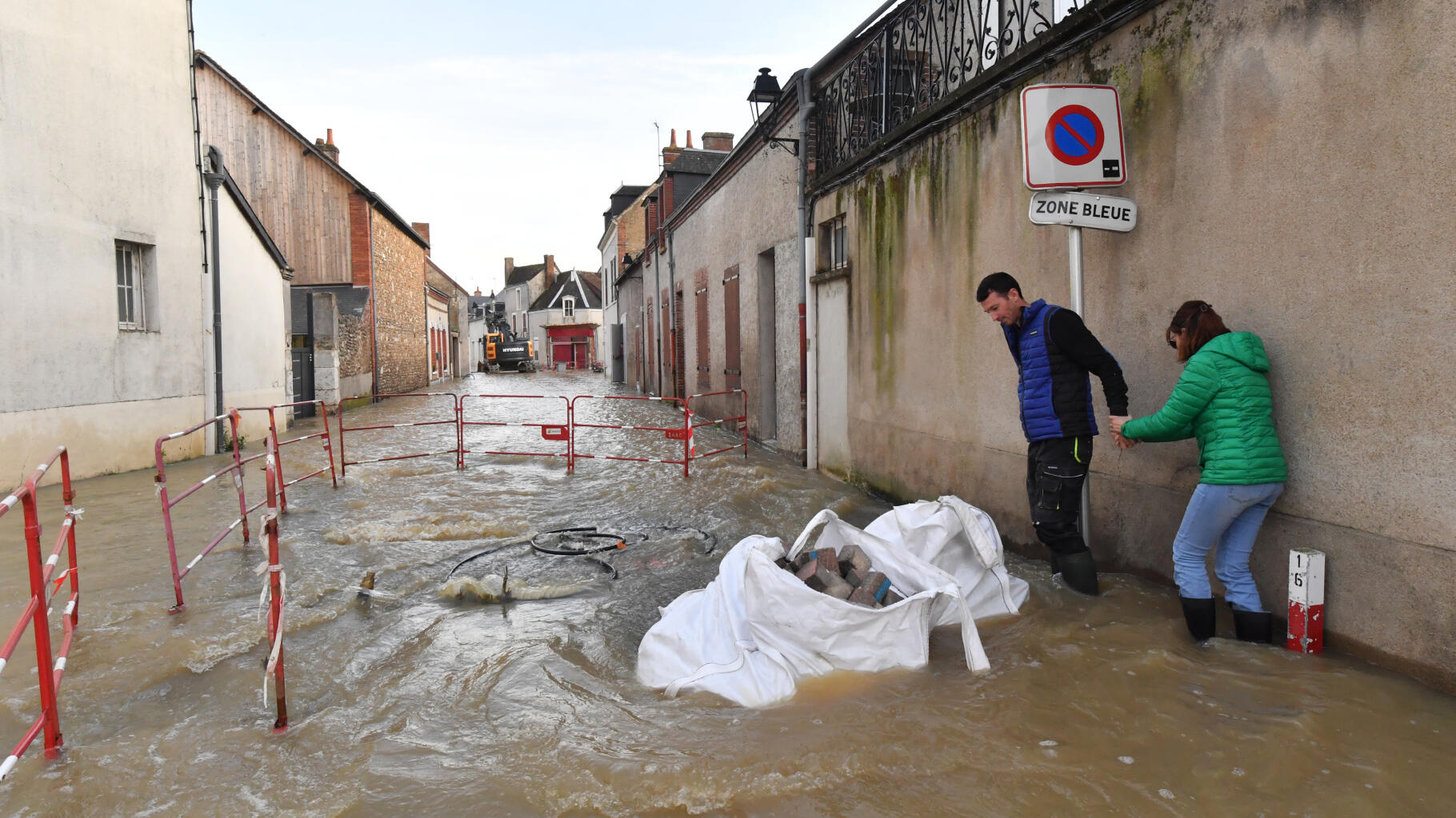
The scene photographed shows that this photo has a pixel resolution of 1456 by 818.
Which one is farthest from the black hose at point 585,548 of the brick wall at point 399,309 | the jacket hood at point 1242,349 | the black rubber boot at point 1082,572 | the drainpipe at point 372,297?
the brick wall at point 399,309

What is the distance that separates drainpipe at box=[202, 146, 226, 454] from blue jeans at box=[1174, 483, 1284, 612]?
12758 mm

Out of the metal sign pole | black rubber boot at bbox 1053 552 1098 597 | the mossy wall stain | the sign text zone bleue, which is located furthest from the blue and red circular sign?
the mossy wall stain

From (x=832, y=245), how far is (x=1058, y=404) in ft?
19.4

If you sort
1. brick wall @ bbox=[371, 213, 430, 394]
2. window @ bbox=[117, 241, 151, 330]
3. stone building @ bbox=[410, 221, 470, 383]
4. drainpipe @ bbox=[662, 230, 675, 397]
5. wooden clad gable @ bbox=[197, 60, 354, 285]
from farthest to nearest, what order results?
1. stone building @ bbox=[410, 221, 470, 383]
2. brick wall @ bbox=[371, 213, 430, 394]
3. wooden clad gable @ bbox=[197, 60, 354, 285]
4. drainpipe @ bbox=[662, 230, 675, 397]
5. window @ bbox=[117, 241, 151, 330]

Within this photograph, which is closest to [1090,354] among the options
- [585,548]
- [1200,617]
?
[1200,617]

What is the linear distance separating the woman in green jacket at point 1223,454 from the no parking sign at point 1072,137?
1.04 metres

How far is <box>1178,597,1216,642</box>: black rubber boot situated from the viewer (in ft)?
12.7

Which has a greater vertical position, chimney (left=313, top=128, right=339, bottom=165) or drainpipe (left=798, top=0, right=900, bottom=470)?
chimney (left=313, top=128, right=339, bottom=165)

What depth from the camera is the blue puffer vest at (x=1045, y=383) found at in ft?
14.9

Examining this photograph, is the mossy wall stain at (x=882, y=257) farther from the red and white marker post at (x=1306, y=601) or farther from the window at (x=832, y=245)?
the red and white marker post at (x=1306, y=601)

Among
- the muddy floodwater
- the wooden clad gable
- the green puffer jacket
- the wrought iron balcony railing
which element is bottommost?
the muddy floodwater

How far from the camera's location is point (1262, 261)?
390 centimetres

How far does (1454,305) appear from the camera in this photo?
3.10 metres

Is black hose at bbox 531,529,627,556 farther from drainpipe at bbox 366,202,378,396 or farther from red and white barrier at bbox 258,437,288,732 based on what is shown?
drainpipe at bbox 366,202,378,396
